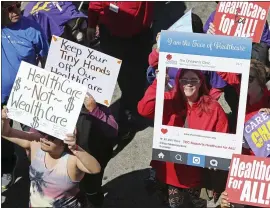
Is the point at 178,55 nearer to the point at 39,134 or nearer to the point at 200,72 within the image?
the point at 200,72

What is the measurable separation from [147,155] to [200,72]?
1826 mm

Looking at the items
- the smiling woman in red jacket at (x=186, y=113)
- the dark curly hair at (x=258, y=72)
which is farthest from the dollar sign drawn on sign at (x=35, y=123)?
the dark curly hair at (x=258, y=72)

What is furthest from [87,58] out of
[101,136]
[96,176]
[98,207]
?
[98,207]

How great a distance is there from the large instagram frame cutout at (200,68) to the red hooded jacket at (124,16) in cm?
167

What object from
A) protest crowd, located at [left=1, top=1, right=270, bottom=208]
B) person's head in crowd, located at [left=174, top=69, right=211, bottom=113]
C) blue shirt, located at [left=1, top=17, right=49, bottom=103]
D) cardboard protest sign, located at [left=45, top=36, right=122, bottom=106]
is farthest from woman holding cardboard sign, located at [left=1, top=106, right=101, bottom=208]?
blue shirt, located at [left=1, top=17, right=49, bottom=103]

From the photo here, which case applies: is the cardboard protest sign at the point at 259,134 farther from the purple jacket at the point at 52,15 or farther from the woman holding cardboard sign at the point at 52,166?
the purple jacket at the point at 52,15

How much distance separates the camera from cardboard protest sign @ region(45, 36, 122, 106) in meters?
4.20

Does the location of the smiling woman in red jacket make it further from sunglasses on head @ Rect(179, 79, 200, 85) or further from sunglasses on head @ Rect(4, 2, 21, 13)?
sunglasses on head @ Rect(4, 2, 21, 13)

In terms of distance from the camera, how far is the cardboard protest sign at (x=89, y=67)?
420cm

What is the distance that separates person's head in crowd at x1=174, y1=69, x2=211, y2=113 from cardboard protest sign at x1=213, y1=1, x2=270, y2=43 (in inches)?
29.2

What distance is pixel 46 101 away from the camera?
12.7 feet

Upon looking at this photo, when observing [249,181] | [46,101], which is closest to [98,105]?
[46,101]

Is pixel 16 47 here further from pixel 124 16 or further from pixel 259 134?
pixel 259 134

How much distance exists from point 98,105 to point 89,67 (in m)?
0.34
